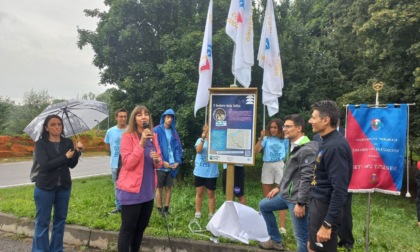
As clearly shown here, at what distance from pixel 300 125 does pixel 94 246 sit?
11.8 feet

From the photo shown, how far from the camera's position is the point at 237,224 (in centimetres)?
452

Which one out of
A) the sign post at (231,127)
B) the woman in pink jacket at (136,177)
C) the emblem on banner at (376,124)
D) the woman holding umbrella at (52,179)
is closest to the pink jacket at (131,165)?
the woman in pink jacket at (136,177)

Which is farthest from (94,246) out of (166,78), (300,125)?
(166,78)

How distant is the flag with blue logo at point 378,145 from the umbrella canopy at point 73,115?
11.5ft

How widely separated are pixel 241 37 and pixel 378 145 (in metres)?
2.45

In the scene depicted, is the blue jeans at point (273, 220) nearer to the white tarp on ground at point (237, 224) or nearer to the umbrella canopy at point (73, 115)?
the white tarp on ground at point (237, 224)

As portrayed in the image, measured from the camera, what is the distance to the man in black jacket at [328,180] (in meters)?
2.70

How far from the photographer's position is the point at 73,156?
161 inches

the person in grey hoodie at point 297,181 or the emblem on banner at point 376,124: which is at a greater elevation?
the emblem on banner at point 376,124

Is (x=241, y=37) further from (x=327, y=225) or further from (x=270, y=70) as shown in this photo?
(x=327, y=225)

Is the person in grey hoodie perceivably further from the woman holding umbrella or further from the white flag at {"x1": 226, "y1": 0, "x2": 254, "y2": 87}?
the woman holding umbrella

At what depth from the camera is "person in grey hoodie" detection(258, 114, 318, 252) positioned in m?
3.36

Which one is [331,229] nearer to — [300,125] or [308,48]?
[300,125]

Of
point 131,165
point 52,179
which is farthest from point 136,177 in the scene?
point 52,179
